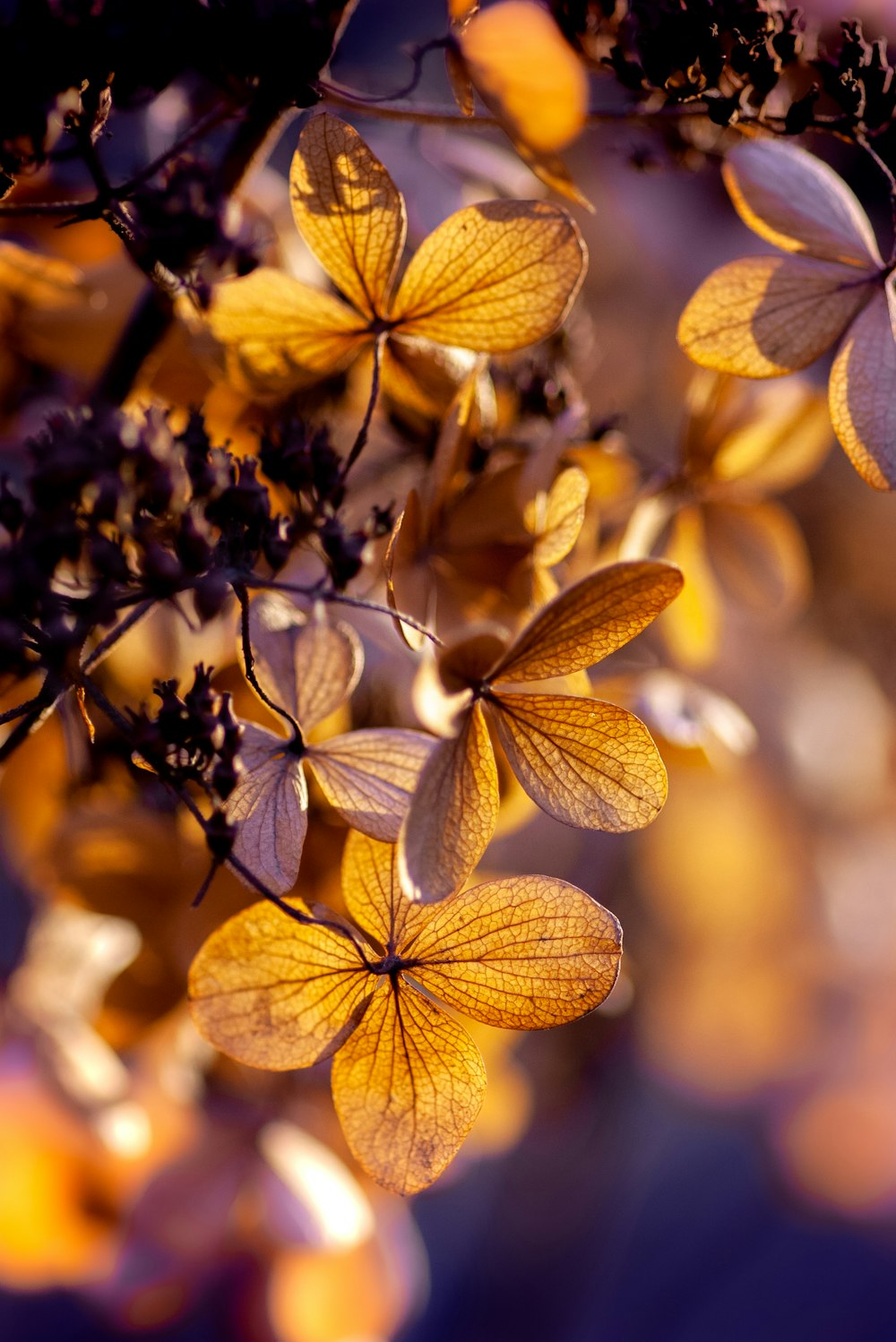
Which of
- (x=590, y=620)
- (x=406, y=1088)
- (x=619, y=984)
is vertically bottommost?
(x=619, y=984)

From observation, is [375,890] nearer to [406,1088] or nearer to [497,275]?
[406,1088]

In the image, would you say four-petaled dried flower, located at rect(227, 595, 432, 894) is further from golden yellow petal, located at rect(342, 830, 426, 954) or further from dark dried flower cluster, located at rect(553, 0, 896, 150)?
dark dried flower cluster, located at rect(553, 0, 896, 150)

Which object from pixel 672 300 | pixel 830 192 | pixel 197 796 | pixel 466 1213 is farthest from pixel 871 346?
pixel 466 1213

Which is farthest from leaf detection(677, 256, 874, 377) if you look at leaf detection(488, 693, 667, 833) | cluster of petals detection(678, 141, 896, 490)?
leaf detection(488, 693, 667, 833)

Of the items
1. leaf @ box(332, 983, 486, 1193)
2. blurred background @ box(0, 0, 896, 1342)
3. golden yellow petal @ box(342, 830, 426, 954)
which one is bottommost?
blurred background @ box(0, 0, 896, 1342)

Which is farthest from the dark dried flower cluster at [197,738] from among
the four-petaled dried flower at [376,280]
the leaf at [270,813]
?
the four-petaled dried flower at [376,280]

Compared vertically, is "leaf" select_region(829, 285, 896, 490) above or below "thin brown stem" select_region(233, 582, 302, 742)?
above

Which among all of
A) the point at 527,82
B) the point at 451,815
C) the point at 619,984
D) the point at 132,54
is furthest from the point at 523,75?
the point at 619,984
